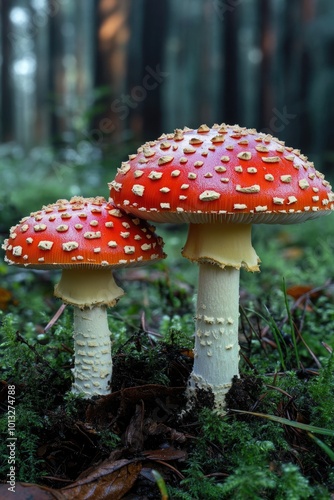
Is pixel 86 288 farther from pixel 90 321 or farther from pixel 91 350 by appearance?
pixel 91 350

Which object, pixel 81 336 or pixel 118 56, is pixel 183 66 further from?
pixel 81 336

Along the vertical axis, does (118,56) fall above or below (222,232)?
above

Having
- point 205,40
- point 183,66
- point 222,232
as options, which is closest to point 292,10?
point 205,40

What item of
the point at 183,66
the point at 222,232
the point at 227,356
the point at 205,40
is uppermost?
the point at 183,66

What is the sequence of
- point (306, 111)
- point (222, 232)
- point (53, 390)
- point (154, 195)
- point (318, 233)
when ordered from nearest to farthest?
point (154, 195), point (222, 232), point (53, 390), point (318, 233), point (306, 111)

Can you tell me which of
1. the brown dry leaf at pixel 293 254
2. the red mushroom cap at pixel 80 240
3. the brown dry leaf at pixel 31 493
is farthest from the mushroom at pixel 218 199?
the brown dry leaf at pixel 293 254

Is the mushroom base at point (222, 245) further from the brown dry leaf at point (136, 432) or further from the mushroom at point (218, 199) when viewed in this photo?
the brown dry leaf at point (136, 432)

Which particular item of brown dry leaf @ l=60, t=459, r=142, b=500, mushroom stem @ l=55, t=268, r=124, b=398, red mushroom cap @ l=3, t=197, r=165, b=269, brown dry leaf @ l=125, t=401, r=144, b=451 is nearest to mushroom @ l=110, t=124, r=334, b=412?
red mushroom cap @ l=3, t=197, r=165, b=269
